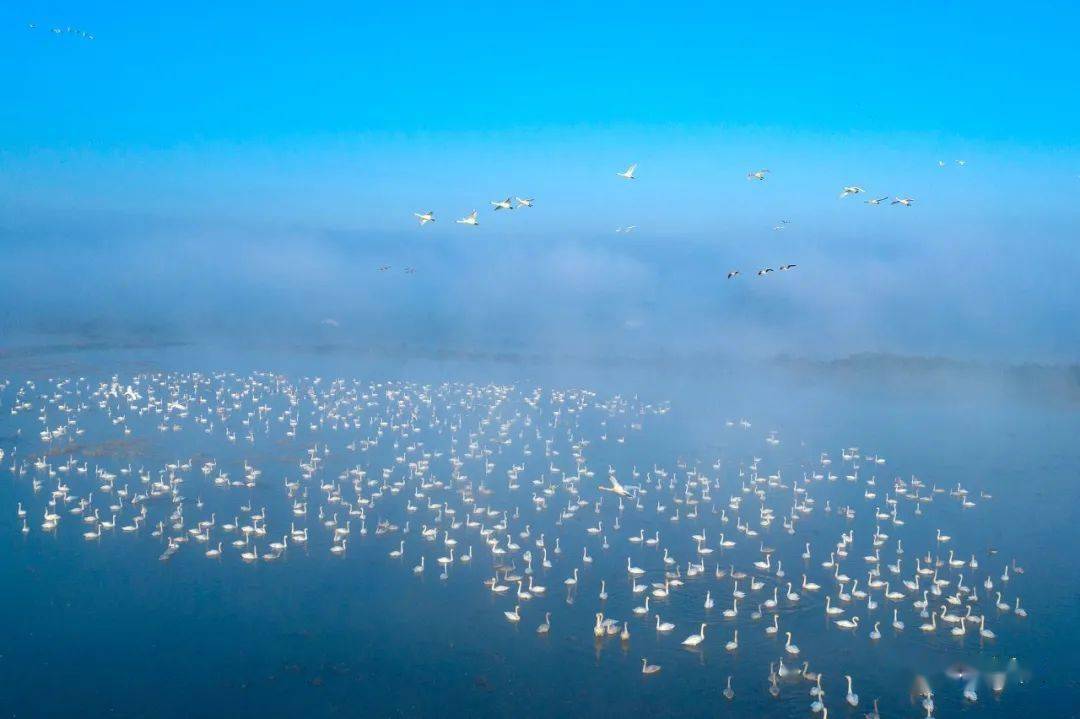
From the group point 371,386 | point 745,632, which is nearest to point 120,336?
point 371,386

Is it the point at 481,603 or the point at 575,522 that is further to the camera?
the point at 575,522

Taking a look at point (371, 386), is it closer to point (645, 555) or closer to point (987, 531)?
point (645, 555)

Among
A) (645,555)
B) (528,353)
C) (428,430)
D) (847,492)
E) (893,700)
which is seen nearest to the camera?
(893,700)

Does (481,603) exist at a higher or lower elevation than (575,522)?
lower

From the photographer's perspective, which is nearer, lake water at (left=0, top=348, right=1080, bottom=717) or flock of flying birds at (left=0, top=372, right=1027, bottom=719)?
lake water at (left=0, top=348, right=1080, bottom=717)
